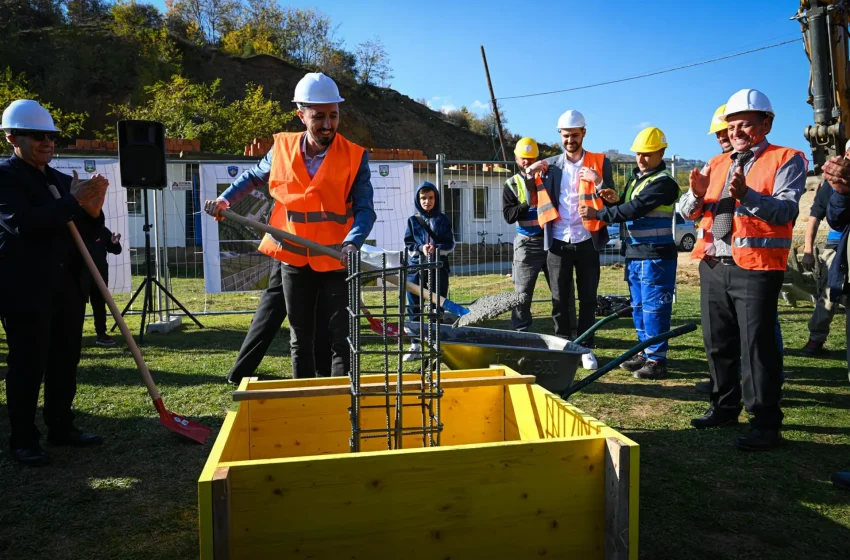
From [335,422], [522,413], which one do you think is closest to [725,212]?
[522,413]

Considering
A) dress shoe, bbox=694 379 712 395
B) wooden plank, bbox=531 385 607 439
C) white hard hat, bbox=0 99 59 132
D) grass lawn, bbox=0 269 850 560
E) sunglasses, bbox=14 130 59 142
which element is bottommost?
grass lawn, bbox=0 269 850 560

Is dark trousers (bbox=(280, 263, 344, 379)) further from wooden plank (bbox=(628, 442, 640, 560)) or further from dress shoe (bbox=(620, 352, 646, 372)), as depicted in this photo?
dress shoe (bbox=(620, 352, 646, 372))

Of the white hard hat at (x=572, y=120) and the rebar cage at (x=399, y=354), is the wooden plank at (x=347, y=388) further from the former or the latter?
the white hard hat at (x=572, y=120)

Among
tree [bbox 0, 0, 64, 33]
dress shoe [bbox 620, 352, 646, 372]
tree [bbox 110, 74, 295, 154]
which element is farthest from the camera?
tree [bbox 0, 0, 64, 33]

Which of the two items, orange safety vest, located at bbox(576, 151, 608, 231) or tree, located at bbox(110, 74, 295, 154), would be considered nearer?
orange safety vest, located at bbox(576, 151, 608, 231)

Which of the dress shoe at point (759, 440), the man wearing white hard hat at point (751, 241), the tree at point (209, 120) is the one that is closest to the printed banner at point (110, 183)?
the man wearing white hard hat at point (751, 241)

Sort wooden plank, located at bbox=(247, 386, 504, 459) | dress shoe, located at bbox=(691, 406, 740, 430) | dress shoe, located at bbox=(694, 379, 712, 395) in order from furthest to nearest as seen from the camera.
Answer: dress shoe, located at bbox=(694, 379, 712, 395), dress shoe, located at bbox=(691, 406, 740, 430), wooden plank, located at bbox=(247, 386, 504, 459)

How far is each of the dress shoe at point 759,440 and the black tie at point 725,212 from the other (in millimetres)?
1210

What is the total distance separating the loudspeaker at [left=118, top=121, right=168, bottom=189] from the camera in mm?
7223

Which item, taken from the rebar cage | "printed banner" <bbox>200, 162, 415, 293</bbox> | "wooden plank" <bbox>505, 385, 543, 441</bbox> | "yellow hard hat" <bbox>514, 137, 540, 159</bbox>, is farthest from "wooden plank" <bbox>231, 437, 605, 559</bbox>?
"printed banner" <bbox>200, 162, 415, 293</bbox>

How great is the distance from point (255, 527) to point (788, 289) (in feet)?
30.8

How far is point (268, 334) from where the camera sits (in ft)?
17.0

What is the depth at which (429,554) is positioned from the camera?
2.05m

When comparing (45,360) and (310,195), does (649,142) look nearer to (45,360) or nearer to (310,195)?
(310,195)
